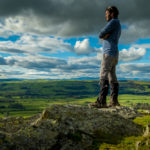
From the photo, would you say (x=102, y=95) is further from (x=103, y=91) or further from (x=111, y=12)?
(x=111, y=12)

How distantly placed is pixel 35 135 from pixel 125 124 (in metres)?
5.42

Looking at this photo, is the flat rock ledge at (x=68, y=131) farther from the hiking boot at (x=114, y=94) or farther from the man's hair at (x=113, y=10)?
the man's hair at (x=113, y=10)

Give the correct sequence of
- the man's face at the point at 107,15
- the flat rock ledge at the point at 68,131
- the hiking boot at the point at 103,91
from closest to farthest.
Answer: the flat rock ledge at the point at 68,131 → the man's face at the point at 107,15 → the hiking boot at the point at 103,91

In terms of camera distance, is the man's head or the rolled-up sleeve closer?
the rolled-up sleeve

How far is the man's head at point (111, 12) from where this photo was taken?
41.8 feet

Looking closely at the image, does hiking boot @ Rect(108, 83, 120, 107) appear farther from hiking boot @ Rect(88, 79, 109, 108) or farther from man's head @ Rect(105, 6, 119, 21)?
man's head @ Rect(105, 6, 119, 21)

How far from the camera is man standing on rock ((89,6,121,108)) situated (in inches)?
504

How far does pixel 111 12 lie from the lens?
42.2 feet

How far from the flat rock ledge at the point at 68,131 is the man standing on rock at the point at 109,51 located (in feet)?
10.3

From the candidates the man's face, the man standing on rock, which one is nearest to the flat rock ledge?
the man standing on rock

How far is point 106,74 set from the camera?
43.0 feet

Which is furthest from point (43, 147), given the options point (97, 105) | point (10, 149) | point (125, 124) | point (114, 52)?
point (114, 52)

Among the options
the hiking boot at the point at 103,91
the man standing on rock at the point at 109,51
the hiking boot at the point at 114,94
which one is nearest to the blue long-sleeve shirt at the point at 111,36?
the man standing on rock at the point at 109,51

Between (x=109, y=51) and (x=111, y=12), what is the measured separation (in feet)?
9.43
